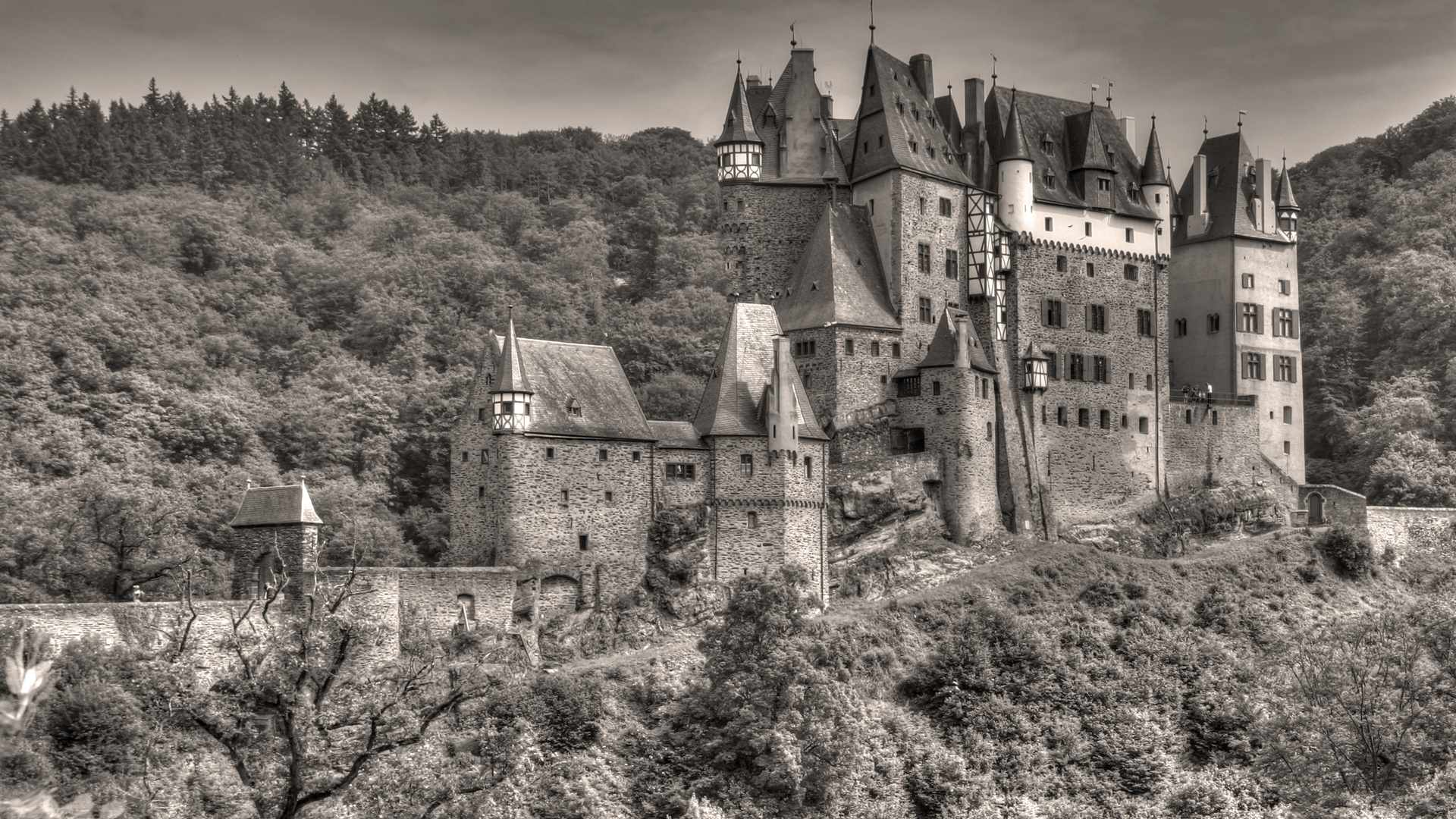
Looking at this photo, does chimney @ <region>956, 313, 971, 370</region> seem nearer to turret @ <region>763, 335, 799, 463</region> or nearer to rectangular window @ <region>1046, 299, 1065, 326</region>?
rectangular window @ <region>1046, 299, 1065, 326</region>

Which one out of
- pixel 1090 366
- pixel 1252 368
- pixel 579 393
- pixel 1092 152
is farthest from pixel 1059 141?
pixel 579 393

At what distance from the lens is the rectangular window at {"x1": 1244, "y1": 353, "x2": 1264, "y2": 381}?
66625mm

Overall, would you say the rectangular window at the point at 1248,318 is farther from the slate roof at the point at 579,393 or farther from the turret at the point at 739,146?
the slate roof at the point at 579,393

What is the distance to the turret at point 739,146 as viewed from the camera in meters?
58.6

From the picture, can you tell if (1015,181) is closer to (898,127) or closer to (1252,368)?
(898,127)

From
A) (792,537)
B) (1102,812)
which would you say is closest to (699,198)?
(792,537)

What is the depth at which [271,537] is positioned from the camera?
4197 centimetres

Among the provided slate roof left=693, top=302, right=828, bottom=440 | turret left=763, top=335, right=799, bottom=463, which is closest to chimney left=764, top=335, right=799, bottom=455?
turret left=763, top=335, right=799, bottom=463

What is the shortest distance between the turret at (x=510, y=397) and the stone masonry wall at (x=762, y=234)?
12.4 meters

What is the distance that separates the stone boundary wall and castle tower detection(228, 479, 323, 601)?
39.7m

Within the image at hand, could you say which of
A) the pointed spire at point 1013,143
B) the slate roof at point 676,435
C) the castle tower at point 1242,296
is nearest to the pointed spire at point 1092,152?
the pointed spire at point 1013,143

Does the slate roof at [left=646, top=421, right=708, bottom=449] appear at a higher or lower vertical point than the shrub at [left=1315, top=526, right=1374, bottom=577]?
higher

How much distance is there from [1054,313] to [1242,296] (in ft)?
32.5

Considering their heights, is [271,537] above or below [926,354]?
below
